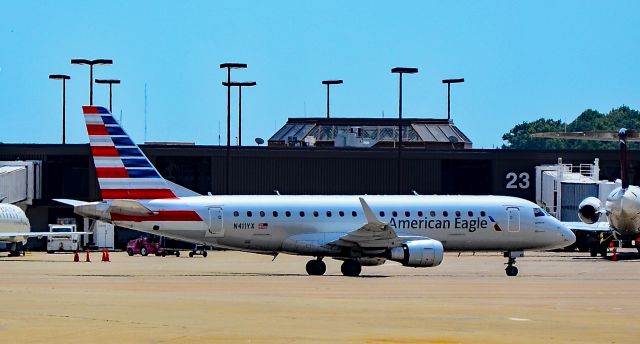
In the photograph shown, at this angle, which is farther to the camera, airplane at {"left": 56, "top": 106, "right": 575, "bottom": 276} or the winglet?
airplane at {"left": 56, "top": 106, "right": 575, "bottom": 276}

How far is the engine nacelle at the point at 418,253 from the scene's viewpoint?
49.6 m

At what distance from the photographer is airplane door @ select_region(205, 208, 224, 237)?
51.3m

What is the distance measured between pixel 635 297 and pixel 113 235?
55.9 m

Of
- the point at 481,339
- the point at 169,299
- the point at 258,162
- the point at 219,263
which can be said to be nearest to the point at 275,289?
the point at 169,299

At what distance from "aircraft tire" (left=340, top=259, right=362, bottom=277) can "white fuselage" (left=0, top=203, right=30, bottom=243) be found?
27853 mm

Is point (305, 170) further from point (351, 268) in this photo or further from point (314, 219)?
point (351, 268)

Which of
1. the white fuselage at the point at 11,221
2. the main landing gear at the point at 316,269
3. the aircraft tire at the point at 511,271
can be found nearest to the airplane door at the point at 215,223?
the main landing gear at the point at 316,269

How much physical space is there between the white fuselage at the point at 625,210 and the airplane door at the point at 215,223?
2331 centimetres

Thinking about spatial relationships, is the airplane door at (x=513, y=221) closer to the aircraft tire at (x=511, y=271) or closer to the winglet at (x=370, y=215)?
the aircraft tire at (x=511, y=271)

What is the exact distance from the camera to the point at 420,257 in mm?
49656

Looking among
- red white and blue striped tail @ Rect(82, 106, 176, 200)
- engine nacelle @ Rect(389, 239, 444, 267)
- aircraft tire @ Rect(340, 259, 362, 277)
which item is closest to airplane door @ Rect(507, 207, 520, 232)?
engine nacelle @ Rect(389, 239, 444, 267)

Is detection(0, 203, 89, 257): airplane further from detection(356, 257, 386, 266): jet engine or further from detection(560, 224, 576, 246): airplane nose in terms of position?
detection(560, 224, 576, 246): airplane nose

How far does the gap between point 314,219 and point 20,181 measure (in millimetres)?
37298

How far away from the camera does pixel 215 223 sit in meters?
51.4
